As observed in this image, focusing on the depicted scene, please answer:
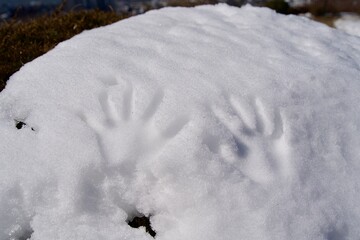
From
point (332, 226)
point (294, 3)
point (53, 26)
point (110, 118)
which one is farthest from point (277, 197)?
point (294, 3)

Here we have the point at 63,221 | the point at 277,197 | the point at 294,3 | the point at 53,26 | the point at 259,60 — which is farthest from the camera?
the point at 294,3

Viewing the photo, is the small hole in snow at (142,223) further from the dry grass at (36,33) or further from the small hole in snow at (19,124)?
the dry grass at (36,33)

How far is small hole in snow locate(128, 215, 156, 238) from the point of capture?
1.93 m

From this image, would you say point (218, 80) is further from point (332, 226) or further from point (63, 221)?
point (63, 221)

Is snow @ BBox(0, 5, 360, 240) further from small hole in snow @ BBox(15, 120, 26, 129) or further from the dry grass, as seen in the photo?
the dry grass

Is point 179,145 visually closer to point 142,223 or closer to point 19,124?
point 142,223

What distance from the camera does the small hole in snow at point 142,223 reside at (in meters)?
1.93

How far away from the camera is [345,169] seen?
2123 millimetres

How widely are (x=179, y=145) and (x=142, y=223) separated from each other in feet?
1.36

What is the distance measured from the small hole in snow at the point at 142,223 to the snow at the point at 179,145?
1.3 inches

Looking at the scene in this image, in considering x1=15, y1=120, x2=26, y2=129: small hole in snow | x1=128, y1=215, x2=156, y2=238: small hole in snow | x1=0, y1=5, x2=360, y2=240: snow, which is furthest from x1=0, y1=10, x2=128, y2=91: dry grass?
x1=128, y1=215, x2=156, y2=238: small hole in snow

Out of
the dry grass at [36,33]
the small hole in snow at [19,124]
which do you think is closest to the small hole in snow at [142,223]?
the small hole in snow at [19,124]

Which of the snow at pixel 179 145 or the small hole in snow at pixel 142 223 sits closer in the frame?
the snow at pixel 179 145

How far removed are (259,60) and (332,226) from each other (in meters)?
1.14
